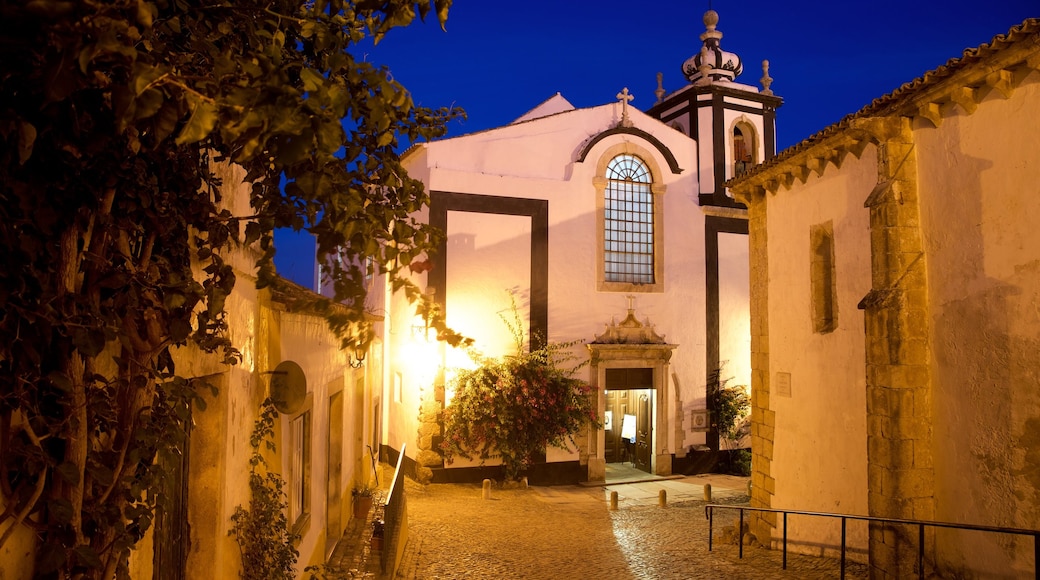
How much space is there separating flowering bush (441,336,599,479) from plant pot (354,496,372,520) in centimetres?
373

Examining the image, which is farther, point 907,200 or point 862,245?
point 862,245

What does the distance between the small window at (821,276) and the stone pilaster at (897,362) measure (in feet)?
4.58

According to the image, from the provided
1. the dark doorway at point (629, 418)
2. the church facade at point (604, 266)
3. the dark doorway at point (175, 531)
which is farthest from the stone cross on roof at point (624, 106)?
the dark doorway at point (175, 531)

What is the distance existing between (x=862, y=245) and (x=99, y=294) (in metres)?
8.72

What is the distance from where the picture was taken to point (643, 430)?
18312mm

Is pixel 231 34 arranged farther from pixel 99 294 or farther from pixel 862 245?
pixel 862 245

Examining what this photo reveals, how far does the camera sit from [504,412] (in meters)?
15.2

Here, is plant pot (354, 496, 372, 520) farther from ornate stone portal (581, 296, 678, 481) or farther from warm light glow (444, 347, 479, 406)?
ornate stone portal (581, 296, 678, 481)

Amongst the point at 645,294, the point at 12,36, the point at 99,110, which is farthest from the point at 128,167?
the point at 645,294

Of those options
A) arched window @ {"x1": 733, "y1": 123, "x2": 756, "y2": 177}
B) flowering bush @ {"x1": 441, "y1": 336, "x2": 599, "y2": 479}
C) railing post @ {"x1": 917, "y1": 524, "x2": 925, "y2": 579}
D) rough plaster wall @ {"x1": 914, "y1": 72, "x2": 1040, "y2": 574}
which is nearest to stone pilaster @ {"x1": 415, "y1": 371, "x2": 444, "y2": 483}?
flowering bush @ {"x1": 441, "y1": 336, "x2": 599, "y2": 479}

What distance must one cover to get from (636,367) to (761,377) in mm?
6551

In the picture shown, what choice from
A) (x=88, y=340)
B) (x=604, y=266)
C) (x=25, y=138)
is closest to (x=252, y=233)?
(x=88, y=340)

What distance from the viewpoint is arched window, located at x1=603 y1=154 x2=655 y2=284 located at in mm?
17812

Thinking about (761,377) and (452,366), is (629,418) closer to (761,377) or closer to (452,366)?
(452,366)
